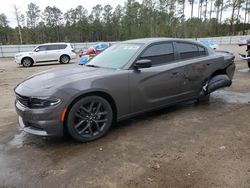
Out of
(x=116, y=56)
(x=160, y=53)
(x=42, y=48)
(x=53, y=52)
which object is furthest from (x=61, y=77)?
(x=42, y=48)

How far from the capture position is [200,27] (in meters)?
58.8

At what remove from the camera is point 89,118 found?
362 cm

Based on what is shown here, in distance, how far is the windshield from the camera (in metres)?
4.21

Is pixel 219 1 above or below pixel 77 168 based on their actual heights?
above

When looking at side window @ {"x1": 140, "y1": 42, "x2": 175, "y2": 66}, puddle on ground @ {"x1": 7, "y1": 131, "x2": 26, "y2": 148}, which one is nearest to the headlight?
puddle on ground @ {"x1": 7, "y1": 131, "x2": 26, "y2": 148}

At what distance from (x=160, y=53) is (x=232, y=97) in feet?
8.31

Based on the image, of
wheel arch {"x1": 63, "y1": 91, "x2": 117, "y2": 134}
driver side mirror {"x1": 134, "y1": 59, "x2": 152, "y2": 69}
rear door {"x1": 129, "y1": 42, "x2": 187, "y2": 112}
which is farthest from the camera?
rear door {"x1": 129, "y1": 42, "x2": 187, "y2": 112}

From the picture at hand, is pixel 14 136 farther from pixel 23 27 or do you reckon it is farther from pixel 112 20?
pixel 112 20

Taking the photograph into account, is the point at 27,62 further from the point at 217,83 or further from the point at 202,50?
the point at 217,83

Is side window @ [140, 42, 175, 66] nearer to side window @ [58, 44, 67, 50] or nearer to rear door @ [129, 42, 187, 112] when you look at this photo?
rear door @ [129, 42, 187, 112]

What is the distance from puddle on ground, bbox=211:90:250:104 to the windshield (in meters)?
2.69

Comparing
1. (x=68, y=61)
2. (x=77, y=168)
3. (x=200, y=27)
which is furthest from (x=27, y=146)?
(x=200, y=27)

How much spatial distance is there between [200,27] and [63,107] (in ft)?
200

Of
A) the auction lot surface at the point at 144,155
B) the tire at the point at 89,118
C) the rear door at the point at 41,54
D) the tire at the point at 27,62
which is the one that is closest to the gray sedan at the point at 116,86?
the tire at the point at 89,118
